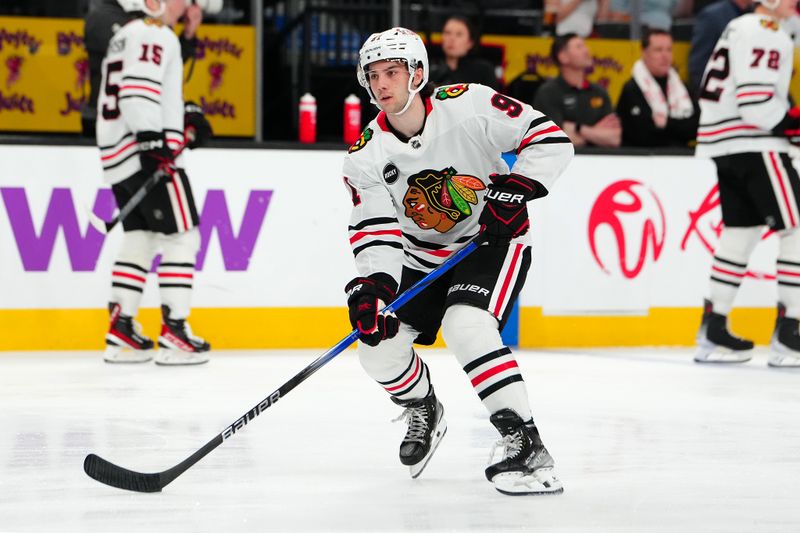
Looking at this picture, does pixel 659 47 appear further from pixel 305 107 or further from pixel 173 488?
pixel 173 488

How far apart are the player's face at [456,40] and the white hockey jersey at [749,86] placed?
125cm

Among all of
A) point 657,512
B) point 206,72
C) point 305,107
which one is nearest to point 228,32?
point 206,72

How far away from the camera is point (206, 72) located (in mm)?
5934

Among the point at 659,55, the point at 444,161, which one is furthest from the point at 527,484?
the point at 659,55

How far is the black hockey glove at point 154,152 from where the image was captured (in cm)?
453

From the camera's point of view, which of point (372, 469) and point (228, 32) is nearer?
point (372, 469)

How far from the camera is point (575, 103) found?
18.7 feet

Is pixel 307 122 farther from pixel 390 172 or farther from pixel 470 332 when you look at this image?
pixel 470 332

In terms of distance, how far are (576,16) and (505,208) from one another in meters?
4.15

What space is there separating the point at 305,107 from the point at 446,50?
A: 2.29 feet

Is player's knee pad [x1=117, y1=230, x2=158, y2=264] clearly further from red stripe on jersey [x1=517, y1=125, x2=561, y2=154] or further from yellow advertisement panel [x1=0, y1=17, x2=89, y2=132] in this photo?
red stripe on jersey [x1=517, y1=125, x2=561, y2=154]

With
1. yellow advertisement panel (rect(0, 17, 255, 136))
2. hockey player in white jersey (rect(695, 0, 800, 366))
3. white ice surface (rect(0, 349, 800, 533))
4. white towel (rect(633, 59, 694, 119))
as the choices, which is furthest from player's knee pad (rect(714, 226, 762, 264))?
yellow advertisement panel (rect(0, 17, 255, 136))

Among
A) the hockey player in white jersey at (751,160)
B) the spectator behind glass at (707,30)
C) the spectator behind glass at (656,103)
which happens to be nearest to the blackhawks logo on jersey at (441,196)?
the hockey player in white jersey at (751,160)

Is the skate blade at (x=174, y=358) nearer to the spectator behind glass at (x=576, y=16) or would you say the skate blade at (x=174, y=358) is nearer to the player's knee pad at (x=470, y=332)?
the player's knee pad at (x=470, y=332)
